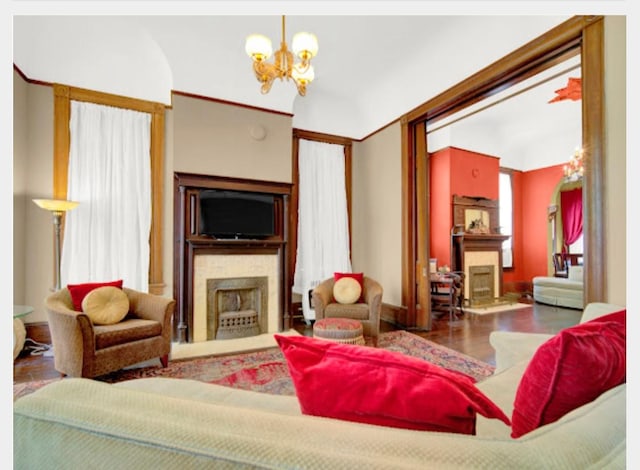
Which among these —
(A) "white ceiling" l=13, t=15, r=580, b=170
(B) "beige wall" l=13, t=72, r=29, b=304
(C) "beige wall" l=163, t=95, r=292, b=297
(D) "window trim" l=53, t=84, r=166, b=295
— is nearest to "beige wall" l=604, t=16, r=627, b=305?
(A) "white ceiling" l=13, t=15, r=580, b=170

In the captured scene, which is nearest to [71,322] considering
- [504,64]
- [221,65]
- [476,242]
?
Answer: [221,65]

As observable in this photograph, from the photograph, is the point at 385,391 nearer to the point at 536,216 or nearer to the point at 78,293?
the point at 78,293

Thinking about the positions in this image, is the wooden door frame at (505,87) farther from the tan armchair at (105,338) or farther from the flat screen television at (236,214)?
the tan armchair at (105,338)

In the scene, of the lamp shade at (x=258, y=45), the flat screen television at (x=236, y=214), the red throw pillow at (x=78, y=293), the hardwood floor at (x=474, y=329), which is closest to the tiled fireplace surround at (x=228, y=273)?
the flat screen television at (x=236, y=214)

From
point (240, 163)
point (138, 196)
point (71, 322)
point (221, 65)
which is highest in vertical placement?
point (221, 65)

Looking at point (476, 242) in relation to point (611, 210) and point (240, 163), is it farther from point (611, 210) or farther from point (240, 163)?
point (240, 163)

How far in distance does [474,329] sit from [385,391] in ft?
13.2

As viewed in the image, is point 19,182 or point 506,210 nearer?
point 19,182

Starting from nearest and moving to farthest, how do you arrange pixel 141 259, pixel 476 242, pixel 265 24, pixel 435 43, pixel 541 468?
pixel 541 468, pixel 265 24, pixel 435 43, pixel 141 259, pixel 476 242

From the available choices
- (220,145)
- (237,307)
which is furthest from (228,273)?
(220,145)

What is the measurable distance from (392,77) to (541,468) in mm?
4653

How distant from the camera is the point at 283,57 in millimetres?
2648

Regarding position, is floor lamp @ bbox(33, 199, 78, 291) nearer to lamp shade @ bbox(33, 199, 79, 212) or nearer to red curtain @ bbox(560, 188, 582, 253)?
lamp shade @ bbox(33, 199, 79, 212)

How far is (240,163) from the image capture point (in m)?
3.80
